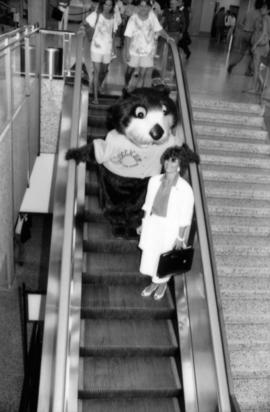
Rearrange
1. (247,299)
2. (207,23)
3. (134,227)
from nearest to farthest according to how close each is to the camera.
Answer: (134,227)
(247,299)
(207,23)

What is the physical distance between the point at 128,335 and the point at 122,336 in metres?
0.06

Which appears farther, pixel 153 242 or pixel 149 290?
pixel 149 290

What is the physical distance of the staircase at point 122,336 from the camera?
3.86 meters

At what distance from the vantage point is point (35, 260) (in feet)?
28.9

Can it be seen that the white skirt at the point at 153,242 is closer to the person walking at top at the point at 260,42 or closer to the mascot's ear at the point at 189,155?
the mascot's ear at the point at 189,155

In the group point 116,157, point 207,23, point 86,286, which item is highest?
point 207,23

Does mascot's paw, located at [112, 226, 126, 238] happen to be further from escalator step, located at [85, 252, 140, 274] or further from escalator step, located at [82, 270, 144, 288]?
escalator step, located at [82, 270, 144, 288]

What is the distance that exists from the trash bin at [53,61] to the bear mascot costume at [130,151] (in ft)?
12.8

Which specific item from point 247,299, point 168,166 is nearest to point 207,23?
point 247,299

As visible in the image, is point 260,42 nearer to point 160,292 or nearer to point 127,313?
point 160,292

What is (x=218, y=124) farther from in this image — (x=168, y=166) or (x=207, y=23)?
(x=207, y=23)

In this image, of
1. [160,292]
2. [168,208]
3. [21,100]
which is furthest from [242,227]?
[21,100]

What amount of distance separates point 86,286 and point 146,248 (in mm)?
808

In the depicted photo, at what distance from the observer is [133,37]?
623cm
